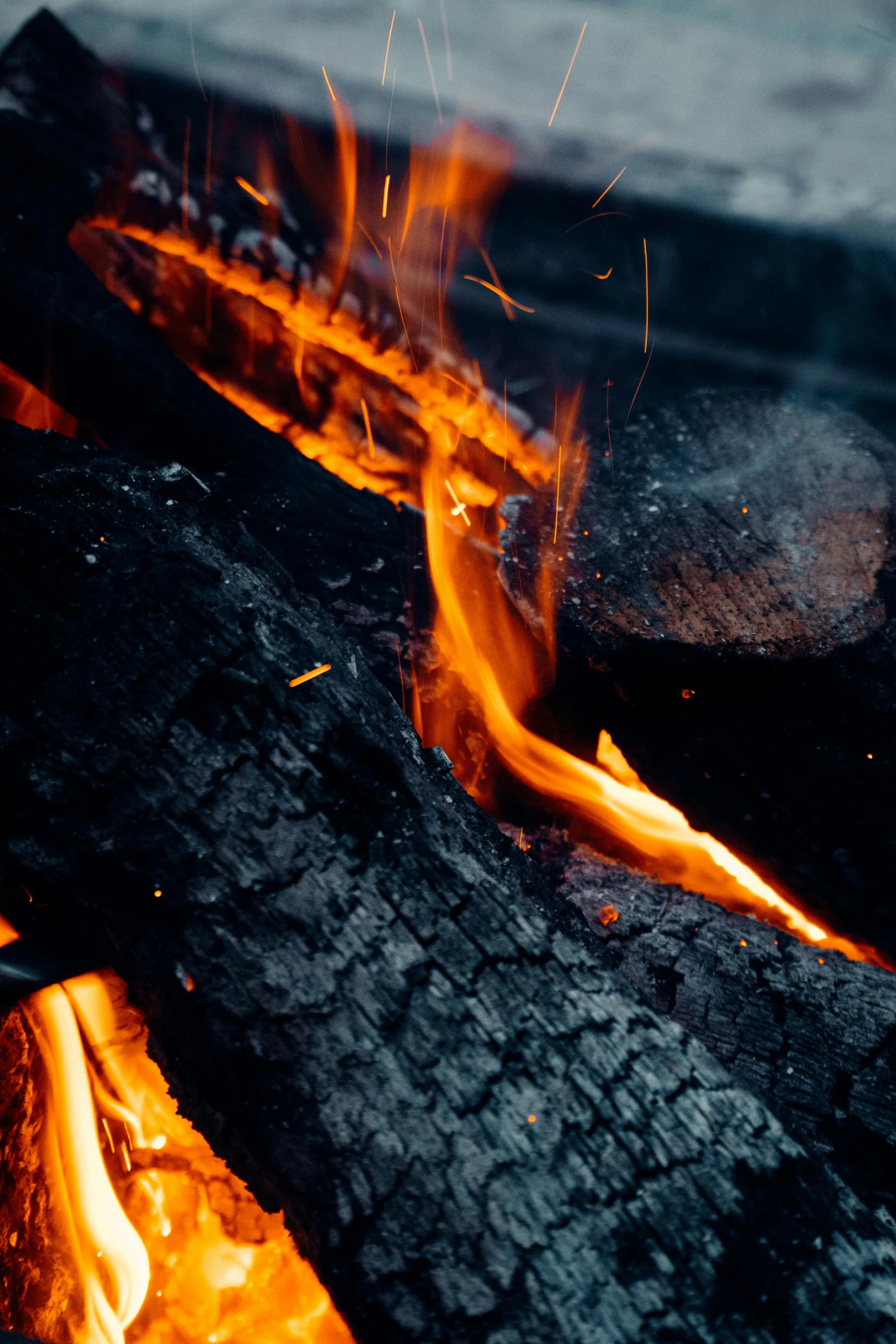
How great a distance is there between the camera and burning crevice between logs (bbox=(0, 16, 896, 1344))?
2.66ft

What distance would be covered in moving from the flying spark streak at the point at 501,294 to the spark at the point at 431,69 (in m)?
0.65

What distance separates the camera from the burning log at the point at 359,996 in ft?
2.63

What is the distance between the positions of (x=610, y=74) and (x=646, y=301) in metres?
1.08

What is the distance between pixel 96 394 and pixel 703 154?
2.49 metres

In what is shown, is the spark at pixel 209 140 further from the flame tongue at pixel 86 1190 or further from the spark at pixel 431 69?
the flame tongue at pixel 86 1190

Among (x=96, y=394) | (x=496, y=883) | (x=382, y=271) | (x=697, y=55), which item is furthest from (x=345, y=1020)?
(x=697, y=55)

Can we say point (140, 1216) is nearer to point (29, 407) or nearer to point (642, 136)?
point (29, 407)

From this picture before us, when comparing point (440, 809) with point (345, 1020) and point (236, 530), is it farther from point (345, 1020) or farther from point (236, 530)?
point (236, 530)

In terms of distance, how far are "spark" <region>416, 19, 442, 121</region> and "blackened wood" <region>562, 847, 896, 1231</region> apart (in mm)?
3082

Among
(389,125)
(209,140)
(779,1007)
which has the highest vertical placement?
(389,125)

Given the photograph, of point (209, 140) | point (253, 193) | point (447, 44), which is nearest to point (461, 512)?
point (253, 193)

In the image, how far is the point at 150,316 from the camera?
2.16 m

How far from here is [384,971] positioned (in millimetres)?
906

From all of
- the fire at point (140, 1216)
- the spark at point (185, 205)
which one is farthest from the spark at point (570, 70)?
the fire at point (140, 1216)
